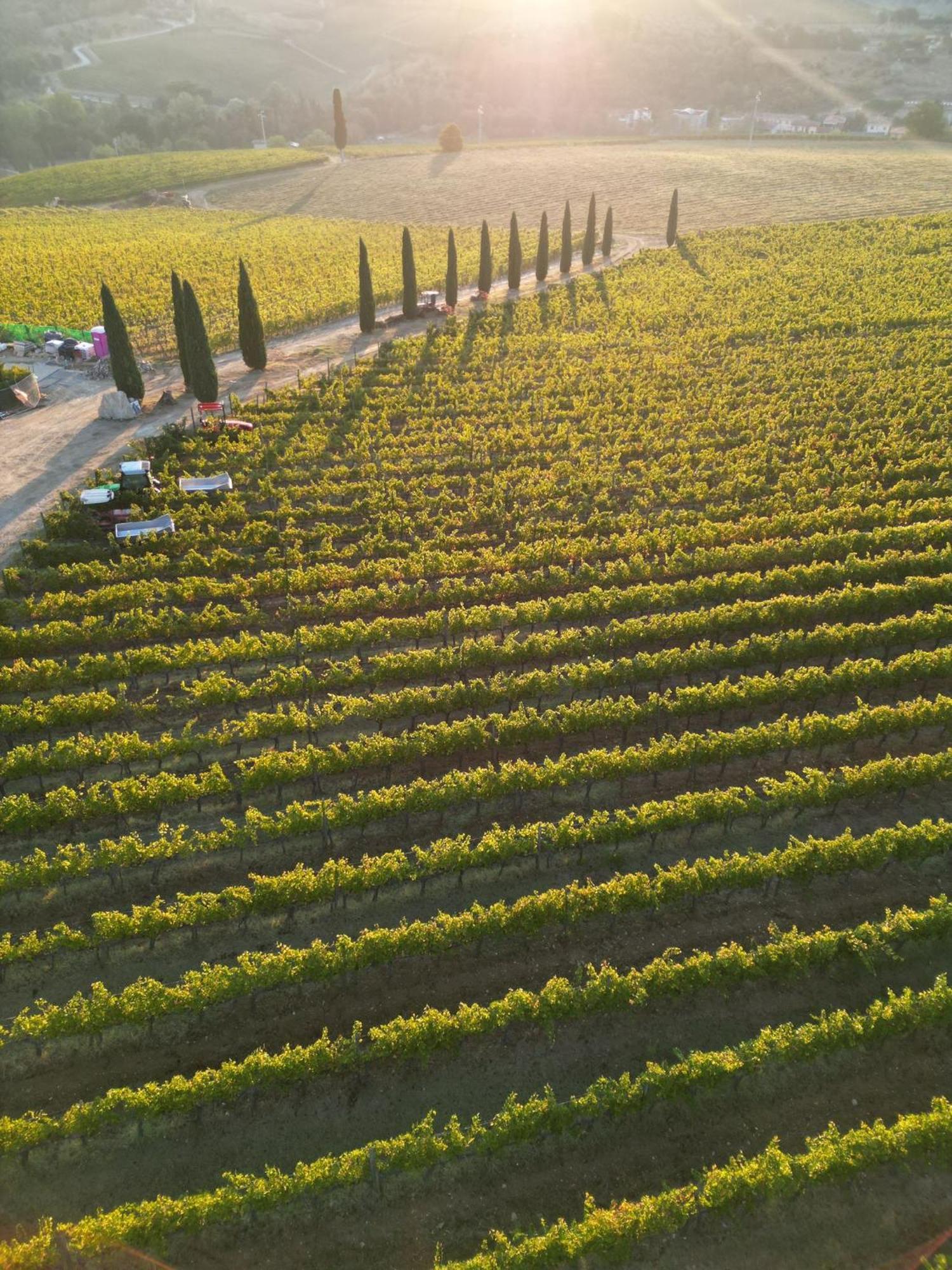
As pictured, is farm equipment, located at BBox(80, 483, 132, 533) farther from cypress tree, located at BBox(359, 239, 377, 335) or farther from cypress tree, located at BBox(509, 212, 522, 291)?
cypress tree, located at BBox(509, 212, 522, 291)

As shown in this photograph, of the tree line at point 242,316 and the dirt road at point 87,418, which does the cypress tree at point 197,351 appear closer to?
the tree line at point 242,316

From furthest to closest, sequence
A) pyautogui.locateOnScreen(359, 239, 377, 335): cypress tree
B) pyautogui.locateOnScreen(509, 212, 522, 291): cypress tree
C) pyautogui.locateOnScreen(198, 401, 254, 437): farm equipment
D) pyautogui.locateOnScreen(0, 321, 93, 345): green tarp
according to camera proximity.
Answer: pyautogui.locateOnScreen(509, 212, 522, 291): cypress tree
pyautogui.locateOnScreen(0, 321, 93, 345): green tarp
pyautogui.locateOnScreen(359, 239, 377, 335): cypress tree
pyautogui.locateOnScreen(198, 401, 254, 437): farm equipment

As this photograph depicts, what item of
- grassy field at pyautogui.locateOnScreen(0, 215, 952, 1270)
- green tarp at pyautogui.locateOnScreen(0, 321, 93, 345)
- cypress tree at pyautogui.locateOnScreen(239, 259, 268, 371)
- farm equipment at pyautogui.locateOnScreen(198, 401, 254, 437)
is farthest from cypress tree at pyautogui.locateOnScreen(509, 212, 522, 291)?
grassy field at pyautogui.locateOnScreen(0, 215, 952, 1270)

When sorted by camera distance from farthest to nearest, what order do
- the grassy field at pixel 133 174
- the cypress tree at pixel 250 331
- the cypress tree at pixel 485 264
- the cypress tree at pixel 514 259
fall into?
the grassy field at pixel 133 174
the cypress tree at pixel 514 259
the cypress tree at pixel 485 264
the cypress tree at pixel 250 331

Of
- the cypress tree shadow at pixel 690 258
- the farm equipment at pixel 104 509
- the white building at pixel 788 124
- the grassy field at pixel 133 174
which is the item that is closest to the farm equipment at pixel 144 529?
the farm equipment at pixel 104 509

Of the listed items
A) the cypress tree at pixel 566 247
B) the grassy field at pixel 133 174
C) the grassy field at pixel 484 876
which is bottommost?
the grassy field at pixel 484 876

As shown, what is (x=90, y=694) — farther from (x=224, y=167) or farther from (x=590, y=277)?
(x=224, y=167)
